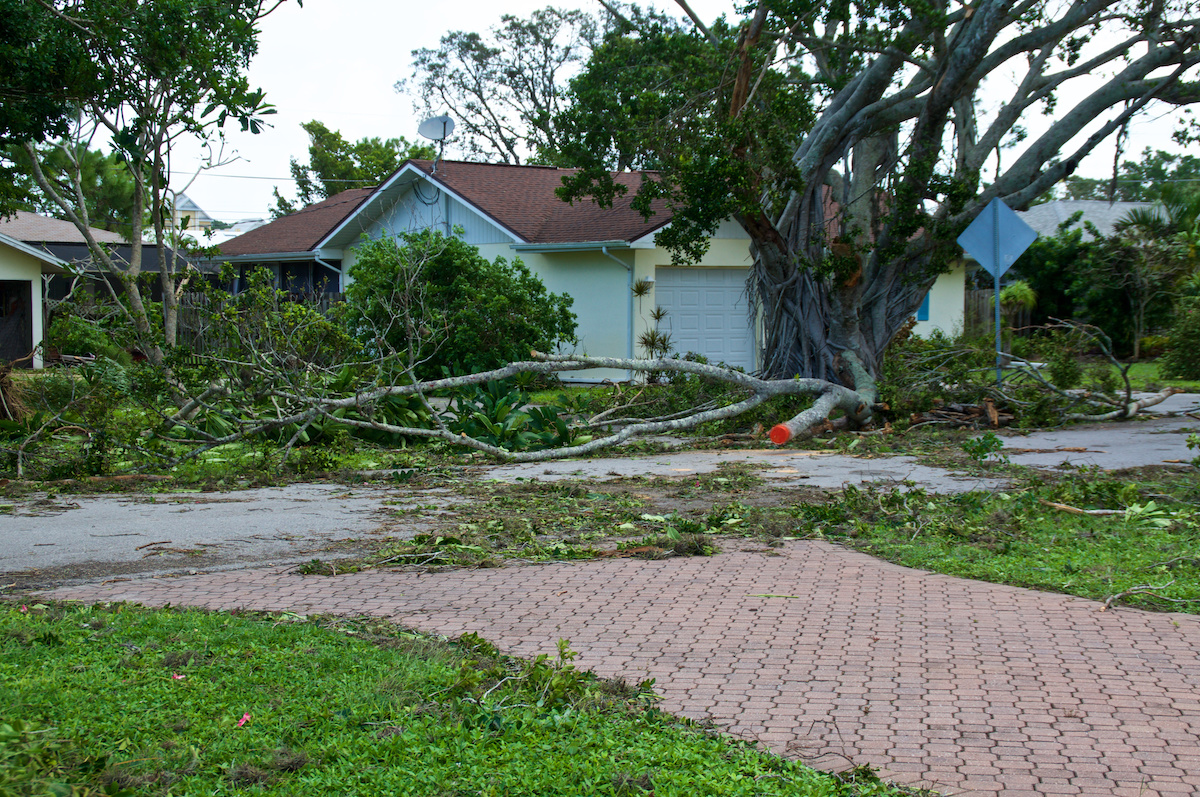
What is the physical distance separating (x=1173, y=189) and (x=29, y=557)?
98.8ft

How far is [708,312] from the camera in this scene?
839 inches

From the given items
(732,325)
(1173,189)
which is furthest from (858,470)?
(1173,189)

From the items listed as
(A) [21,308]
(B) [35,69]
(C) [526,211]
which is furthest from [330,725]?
(A) [21,308]

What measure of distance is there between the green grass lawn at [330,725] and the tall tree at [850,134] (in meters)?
9.96

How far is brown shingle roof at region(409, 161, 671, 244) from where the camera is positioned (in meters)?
20.5

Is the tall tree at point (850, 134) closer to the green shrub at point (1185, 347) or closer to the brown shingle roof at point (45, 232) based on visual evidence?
the green shrub at point (1185, 347)

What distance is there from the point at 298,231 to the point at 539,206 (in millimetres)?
8770

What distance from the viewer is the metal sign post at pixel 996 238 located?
519 inches

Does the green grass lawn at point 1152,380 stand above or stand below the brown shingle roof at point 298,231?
below

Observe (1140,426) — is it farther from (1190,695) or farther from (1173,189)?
(1173,189)

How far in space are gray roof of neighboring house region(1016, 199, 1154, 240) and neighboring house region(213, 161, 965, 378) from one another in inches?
740

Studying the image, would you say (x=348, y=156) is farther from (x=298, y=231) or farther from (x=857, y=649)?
(x=857, y=649)

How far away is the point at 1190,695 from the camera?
12.9 ft

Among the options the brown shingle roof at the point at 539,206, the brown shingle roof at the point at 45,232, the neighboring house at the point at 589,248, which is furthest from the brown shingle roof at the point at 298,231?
the brown shingle roof at the point at 539,206
